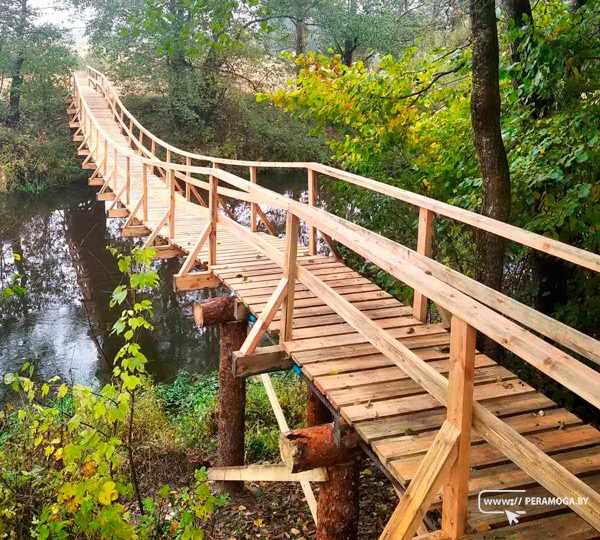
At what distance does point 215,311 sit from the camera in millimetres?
4953

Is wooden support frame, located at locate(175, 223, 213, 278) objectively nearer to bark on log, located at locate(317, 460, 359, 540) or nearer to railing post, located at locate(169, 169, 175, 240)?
→ railing post, located at locate(169, 169, 175, 240)

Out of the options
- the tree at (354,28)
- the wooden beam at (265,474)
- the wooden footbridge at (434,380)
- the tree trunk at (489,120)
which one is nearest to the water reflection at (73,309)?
the wooden beam at (265,474)

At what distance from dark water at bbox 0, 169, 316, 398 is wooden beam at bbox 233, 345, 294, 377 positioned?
2.67 metres

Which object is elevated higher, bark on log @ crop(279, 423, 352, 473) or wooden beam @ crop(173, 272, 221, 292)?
wooden beam @ crop(173, 272, 221, 292)

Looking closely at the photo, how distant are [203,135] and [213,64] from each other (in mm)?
2528

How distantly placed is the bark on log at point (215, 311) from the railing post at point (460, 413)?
324cm

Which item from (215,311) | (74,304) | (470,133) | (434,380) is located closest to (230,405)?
(215,311)

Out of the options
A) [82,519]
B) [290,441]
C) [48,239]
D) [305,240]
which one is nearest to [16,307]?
[48,239]

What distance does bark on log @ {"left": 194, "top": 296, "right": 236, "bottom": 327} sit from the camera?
4.94 meters

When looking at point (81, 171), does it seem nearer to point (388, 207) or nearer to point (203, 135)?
point (203, 135)

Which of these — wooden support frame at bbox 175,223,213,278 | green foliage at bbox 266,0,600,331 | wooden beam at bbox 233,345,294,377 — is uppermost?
green foliage at bbox 266,0,600,331

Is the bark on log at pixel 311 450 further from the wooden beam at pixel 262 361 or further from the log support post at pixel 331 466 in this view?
the wooden beam at pixel 262 361

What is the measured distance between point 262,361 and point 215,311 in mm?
1563

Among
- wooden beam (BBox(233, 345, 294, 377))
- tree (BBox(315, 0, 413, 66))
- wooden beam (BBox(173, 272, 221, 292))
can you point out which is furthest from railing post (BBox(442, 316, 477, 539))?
tree (BBox(315, 0, 413, 66))
